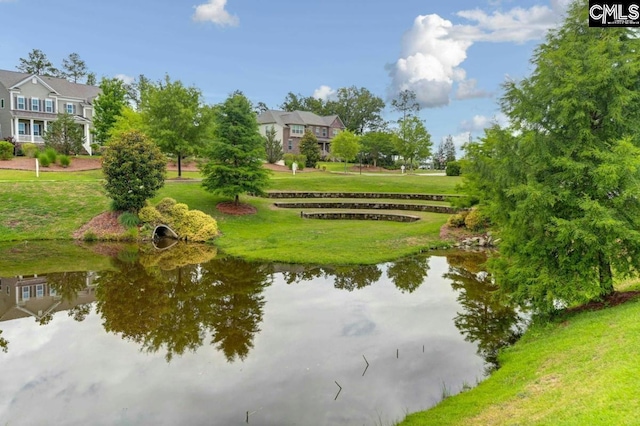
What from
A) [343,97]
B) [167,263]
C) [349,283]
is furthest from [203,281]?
[343,97]

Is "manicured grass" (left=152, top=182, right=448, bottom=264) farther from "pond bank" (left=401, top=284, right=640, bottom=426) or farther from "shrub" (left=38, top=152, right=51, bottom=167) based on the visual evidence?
"shrub" (left=38, top=152, right=51, bottom=167)

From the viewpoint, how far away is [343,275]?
15.1 m

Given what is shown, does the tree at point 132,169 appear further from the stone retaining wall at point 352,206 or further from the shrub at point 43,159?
the shrub at point 43,159

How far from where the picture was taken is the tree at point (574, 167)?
857cm

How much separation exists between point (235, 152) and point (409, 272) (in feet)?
43.0

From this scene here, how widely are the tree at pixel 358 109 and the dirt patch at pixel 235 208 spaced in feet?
183

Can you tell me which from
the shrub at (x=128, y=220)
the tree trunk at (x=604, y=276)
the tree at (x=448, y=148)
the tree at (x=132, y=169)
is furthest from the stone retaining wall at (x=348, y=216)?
the tree at (x=448, y=148)

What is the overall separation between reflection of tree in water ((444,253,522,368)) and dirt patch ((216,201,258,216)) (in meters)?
13.6

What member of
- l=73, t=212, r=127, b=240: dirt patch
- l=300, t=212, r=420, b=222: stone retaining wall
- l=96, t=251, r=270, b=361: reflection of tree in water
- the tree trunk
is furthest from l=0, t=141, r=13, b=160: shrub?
the tree trunk

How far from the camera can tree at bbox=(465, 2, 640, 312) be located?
857 cm

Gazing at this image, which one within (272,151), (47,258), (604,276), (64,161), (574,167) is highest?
(272,151)

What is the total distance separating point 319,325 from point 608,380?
248 inches

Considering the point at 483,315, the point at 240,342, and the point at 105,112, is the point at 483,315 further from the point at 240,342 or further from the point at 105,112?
the point at 105,112

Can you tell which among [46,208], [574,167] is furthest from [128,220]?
[574,167]
